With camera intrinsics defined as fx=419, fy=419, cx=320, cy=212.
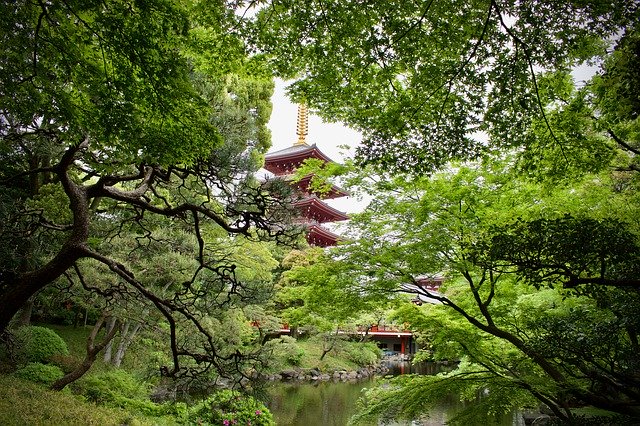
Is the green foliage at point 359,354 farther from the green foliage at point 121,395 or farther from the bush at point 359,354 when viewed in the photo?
the green foliage at point 121,395

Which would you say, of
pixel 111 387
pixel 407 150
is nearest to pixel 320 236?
pixel 111 387

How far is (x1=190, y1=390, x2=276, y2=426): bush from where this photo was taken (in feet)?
26.6

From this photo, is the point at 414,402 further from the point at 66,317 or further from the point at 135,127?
the point at 66,317

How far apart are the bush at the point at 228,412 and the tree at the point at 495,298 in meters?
2.84

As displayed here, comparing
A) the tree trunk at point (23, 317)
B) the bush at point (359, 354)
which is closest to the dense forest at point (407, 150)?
the tree trunk at point (23, 317)

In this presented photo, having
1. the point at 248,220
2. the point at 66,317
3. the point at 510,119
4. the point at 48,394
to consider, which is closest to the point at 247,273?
the point at 48,394

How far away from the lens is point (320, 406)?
1309 centimetres

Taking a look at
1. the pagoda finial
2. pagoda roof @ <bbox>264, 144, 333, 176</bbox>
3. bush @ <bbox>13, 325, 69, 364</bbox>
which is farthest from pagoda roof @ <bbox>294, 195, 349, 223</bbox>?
bush @ <bbox>13, 325, 69, 364</bbox>

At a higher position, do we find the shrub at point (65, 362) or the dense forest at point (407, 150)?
the dense forest at point (407, 150)

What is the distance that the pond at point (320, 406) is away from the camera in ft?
35.9

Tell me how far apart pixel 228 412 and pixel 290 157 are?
1766cm

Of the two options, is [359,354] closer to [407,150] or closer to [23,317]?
[23,317]

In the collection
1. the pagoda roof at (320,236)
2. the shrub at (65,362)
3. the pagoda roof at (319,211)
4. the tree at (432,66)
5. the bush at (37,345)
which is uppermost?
the pagoda roof at (319,211)

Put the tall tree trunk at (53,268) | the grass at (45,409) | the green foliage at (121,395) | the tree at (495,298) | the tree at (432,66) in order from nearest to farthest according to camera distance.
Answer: the tree at (432,66), the tall tree trunk at (53,268), the tree at (495,298), the grass at (45,409), the green foliage at (121,395)
